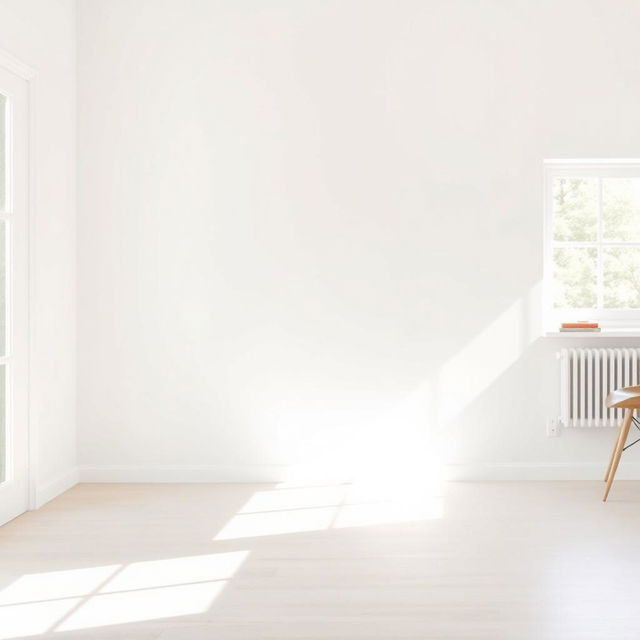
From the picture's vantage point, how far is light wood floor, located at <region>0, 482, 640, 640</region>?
242cm

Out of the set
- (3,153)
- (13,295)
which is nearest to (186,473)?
(13,295)

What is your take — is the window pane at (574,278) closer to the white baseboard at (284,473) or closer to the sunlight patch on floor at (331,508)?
the white baseboard at (284,473)

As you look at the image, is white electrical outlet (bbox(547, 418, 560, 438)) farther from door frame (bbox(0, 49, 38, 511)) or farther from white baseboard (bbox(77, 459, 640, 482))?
door frame (bbox(0, 49, 38, 511))

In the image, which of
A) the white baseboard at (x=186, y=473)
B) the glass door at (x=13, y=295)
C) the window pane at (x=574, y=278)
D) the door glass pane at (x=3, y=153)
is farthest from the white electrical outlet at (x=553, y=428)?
the door glass pane at (x=3, y=153)

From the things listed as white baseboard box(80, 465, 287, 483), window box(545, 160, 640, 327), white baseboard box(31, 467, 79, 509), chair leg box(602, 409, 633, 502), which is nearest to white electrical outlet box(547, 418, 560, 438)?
chair leg box(602, 409, 633, 502)

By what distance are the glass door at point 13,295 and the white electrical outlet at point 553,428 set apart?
2.90 m

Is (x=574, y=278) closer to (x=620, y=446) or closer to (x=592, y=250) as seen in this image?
(x=592, y=250)

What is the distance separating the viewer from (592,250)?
4.65 metres

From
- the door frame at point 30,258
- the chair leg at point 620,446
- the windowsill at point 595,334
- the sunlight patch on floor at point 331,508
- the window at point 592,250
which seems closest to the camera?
the sunlight patch on floor at point 331,508

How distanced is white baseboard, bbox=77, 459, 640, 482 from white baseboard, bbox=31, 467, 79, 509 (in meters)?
0.09

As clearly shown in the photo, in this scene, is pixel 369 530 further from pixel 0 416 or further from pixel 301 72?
pixel 301 72

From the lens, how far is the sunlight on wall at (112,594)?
8.11ft

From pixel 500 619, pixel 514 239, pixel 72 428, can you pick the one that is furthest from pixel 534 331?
pixel 72 428

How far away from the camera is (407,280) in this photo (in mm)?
4465
